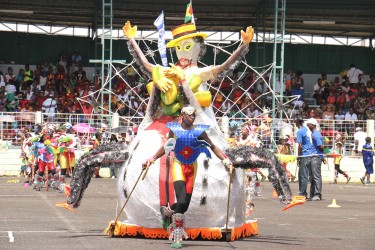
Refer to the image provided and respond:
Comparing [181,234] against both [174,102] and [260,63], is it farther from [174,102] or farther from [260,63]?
[260,63]

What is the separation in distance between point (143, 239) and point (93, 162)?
1.41 meters

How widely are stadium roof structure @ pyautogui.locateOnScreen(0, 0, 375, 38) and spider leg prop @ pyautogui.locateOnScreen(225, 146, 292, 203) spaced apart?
93.1ft

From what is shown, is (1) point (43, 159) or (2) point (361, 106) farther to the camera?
(2) point (361, 106)

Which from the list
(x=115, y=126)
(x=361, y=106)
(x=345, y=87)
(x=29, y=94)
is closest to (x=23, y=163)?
(x=115, y=126)

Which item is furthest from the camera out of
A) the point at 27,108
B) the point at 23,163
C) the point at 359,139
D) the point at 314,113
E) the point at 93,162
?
the point at 314,113

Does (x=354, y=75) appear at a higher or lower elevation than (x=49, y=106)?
higher

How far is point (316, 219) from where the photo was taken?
1898 cm

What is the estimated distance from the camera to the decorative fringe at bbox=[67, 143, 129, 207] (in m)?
15.0

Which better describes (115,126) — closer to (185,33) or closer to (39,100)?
(39,100)

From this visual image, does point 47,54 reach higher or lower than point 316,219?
higher

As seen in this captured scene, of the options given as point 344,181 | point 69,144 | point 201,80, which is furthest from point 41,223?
point 344,181

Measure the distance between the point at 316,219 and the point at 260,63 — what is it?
26926mm

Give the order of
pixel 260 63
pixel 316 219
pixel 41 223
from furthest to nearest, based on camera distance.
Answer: pixel 260 63 → pixel 316 219 → pixel 41 223

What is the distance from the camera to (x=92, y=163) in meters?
15.1
